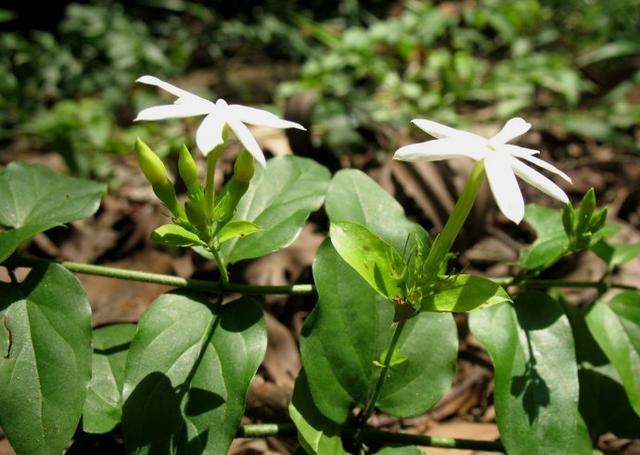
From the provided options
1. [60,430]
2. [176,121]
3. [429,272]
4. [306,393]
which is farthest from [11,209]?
[176,121]

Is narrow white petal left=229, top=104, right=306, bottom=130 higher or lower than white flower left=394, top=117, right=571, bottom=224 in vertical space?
lower

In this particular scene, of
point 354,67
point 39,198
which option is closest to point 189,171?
point 39,198

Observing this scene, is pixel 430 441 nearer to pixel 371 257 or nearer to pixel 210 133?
pixel 371 257

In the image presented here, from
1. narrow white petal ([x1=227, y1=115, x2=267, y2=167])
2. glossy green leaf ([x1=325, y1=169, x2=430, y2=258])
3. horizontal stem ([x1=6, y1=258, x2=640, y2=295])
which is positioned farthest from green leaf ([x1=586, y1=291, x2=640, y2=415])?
narrow white petal ([x1=227, y1=115, x2=267, y2=167])

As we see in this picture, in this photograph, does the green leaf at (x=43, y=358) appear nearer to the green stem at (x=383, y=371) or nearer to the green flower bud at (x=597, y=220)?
the green stem at (x=383, y=371)

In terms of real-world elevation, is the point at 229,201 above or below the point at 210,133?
below

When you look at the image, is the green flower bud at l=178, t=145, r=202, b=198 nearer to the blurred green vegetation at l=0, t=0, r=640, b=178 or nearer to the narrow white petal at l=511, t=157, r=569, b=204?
the narrow white petal at l=511, t=157, r=569, b=204
